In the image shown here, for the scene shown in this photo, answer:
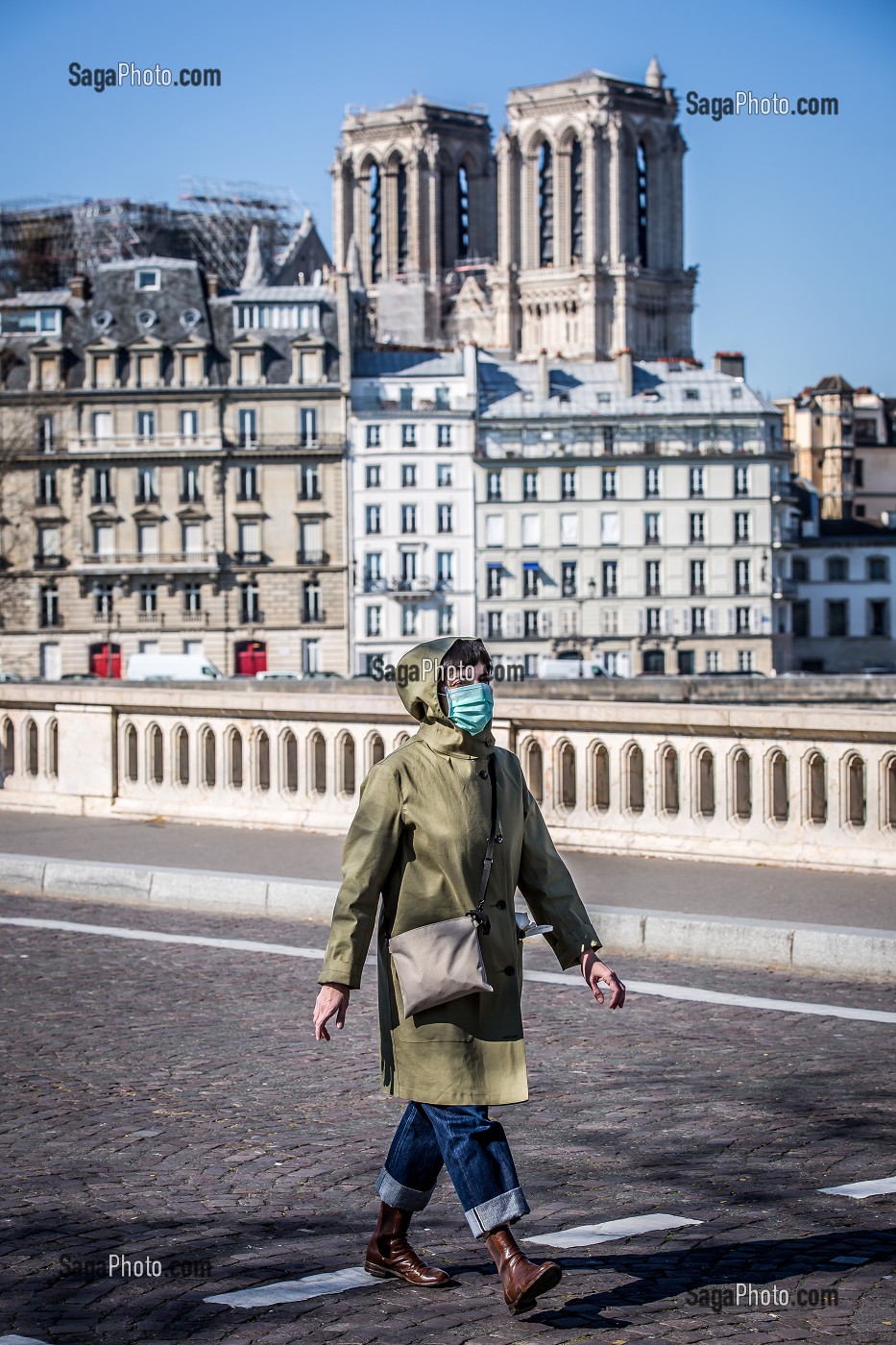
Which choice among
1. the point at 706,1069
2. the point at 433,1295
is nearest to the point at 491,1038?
the point at 433,1295

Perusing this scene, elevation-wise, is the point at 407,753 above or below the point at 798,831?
above

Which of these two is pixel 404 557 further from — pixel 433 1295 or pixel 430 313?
pixel 433 1295

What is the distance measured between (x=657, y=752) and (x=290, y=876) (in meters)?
2.63

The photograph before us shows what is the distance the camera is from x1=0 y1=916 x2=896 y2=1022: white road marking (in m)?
9.20

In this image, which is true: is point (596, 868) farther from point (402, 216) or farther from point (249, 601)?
point (402, 216)

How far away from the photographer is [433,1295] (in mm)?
5258

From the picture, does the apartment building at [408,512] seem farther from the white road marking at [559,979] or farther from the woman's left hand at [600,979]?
the woman's left hand at [600,979]

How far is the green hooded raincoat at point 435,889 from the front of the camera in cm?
520

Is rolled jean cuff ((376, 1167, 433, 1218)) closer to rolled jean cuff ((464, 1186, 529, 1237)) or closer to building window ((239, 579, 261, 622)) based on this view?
rolled jean cuff ((464, 1186, 529, 1237))

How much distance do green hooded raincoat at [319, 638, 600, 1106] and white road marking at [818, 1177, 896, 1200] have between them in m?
1.47

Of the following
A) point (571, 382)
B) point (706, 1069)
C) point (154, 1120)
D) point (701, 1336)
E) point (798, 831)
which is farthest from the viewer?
point (571, 382)

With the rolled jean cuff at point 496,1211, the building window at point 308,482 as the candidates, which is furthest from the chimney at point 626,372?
the rolled jean cuff at point 496,1211

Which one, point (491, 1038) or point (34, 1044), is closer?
point (491, 1038)

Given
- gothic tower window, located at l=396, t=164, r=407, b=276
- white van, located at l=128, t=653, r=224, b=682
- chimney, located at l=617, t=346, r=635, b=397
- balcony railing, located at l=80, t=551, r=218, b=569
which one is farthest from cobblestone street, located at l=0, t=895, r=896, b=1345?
gothic tower window, located at l=396, t=164, r=407, b=276
